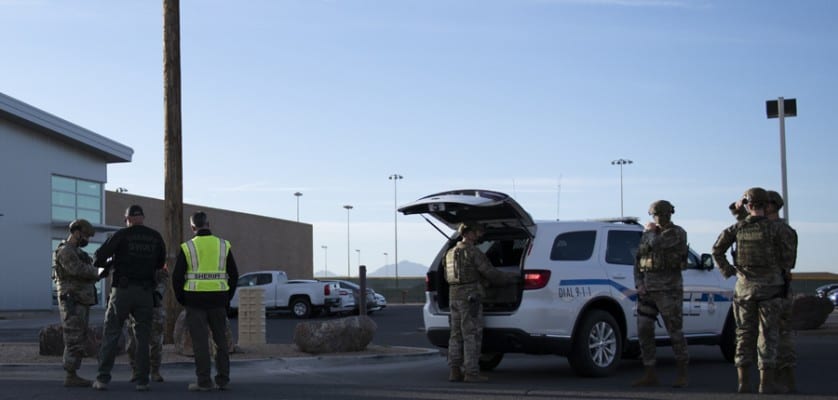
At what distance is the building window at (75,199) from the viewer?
39.8 metres

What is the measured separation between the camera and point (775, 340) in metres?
9.71

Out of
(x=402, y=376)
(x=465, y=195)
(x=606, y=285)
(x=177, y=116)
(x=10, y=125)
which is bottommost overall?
(x=402, y=376)

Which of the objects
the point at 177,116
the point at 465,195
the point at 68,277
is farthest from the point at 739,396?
the point at 177,116

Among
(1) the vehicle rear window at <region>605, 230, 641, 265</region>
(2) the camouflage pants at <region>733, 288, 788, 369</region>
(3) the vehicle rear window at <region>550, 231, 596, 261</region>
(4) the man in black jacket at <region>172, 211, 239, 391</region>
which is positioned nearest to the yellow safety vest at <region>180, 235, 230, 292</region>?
(4) the man in black jacket at <region>172, 211, 239, 391</region>

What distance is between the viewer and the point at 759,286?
9781 mm

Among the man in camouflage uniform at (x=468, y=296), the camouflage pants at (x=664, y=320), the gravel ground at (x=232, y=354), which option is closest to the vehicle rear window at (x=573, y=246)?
the man in camouflage uniform at (x=468, y=296)

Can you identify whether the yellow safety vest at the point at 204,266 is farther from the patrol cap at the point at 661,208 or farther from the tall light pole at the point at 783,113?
the tall light pole at the point at 783,113

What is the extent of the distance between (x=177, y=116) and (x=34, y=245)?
2560cm

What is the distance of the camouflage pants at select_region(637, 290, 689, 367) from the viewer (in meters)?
10.8

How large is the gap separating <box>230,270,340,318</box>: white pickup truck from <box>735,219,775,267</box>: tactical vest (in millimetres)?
23996

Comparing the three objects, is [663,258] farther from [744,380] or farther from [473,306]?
[473,306]

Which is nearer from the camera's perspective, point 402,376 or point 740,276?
point 740,276

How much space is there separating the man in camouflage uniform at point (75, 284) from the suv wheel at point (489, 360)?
4.59 m

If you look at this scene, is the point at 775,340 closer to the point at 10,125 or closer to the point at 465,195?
the point at 465,195
